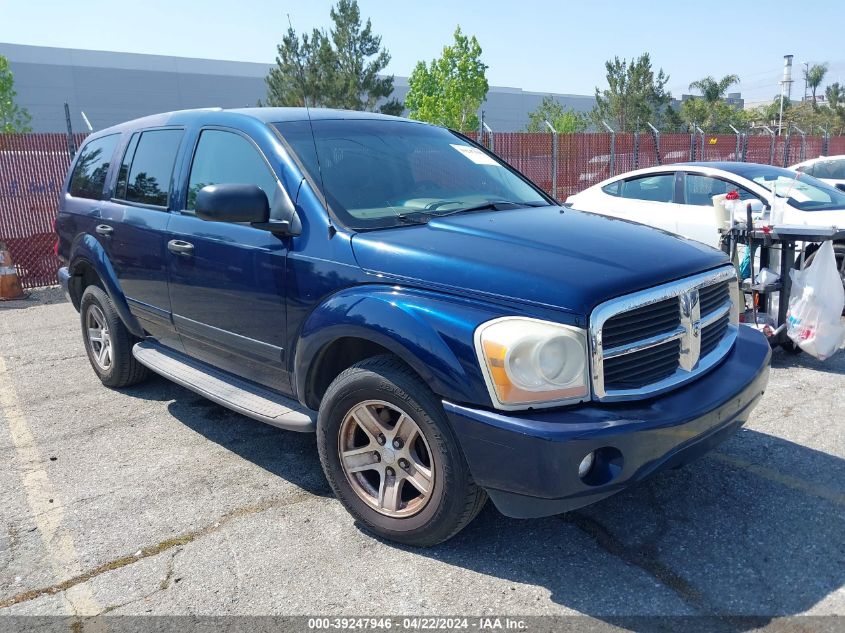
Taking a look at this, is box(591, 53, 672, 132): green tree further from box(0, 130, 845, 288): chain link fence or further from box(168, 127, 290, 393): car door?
box(168, 127, 290, 393): car door

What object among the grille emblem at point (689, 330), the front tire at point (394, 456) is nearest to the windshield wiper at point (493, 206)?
the front tire at point (394, 456)

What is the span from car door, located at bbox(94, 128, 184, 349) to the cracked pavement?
82cm

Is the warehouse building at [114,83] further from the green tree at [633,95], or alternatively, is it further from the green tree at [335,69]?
the green tree at [633,95]

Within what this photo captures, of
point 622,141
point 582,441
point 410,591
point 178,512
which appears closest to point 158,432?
point 178,512

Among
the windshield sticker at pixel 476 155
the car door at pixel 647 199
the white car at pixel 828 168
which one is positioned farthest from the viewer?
the white car at pixel 828 168

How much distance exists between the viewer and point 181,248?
4008mm

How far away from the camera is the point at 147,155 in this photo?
471 cm

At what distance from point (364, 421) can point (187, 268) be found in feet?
5.18

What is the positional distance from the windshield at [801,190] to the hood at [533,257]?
4.96 meters

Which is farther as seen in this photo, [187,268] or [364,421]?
[187,268]

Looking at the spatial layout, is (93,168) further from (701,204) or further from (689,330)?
(701,204)

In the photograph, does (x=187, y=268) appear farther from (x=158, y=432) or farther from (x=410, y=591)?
(x=410, y=591)

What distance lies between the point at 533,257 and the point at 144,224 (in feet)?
8.83

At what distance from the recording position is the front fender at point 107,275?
4.88 meters
